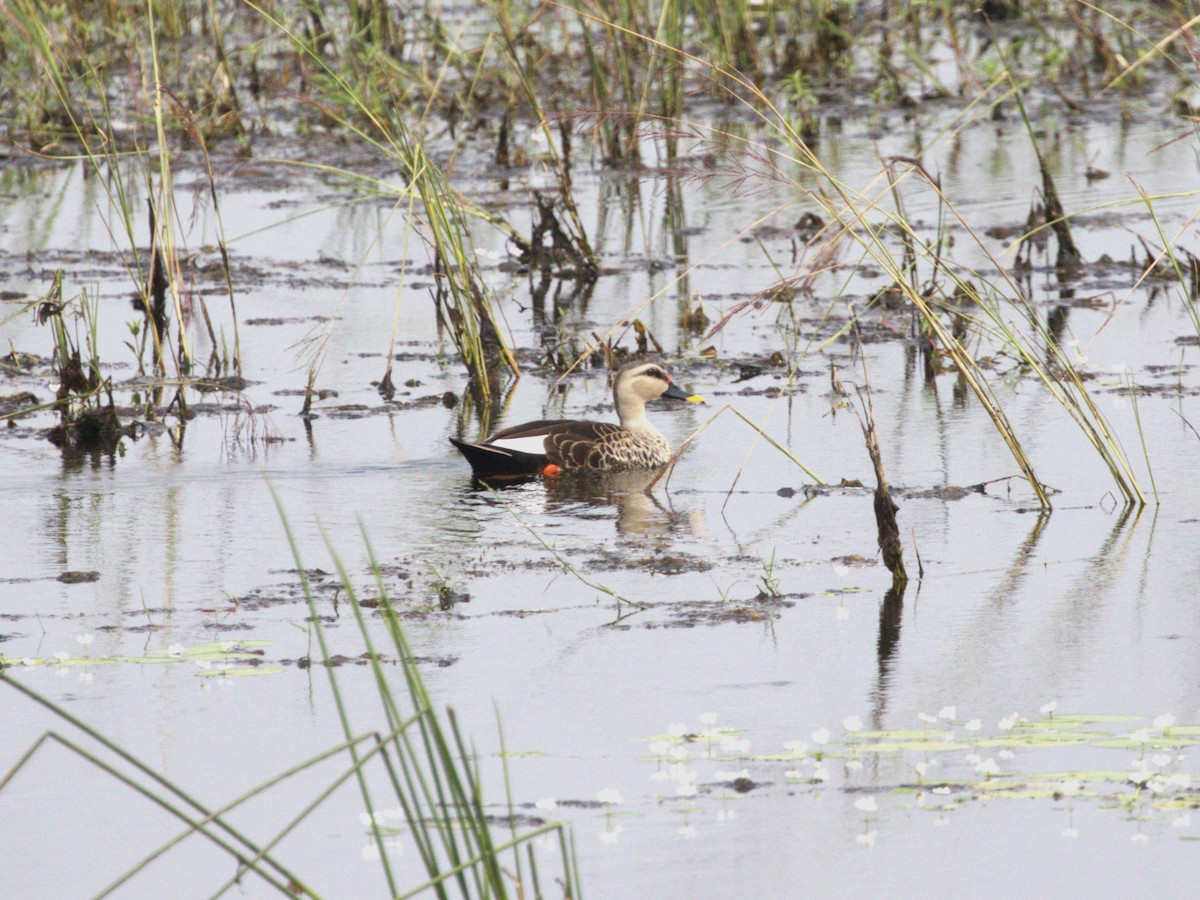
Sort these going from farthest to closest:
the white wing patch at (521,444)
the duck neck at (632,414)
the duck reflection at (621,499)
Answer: the duck neck at (632,414) → the white wing patch at (521,444) → the duck reflection at (621,499)

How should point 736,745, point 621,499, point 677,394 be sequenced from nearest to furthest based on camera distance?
1. point 736,745
2. point 621,499
3. point 677,394

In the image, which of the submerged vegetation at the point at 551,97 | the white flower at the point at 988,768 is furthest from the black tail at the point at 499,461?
the white flower at the point at 988,768

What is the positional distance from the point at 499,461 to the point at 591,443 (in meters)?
0.46

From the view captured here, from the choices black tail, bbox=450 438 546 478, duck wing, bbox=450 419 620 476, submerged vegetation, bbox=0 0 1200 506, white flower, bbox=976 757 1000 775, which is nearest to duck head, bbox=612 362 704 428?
duck wing, bbox=450 419 620 476

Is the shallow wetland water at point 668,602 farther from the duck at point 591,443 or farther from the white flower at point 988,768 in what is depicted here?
the duck at point 591,443

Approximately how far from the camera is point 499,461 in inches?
347

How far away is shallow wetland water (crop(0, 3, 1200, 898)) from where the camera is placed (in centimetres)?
474

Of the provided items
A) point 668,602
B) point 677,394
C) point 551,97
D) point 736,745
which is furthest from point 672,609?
point 551,97

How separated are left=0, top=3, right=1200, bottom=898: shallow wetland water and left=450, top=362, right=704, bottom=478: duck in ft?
0.41

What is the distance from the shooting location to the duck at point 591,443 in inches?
347

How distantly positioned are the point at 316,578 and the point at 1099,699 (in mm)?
2785

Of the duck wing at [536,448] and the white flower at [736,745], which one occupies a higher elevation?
the duck wing at [536,448]

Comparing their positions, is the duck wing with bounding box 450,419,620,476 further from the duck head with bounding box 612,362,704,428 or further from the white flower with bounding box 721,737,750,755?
the white flower with bounding box 721,737,750,755

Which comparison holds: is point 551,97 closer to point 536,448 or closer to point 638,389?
point 638,389
